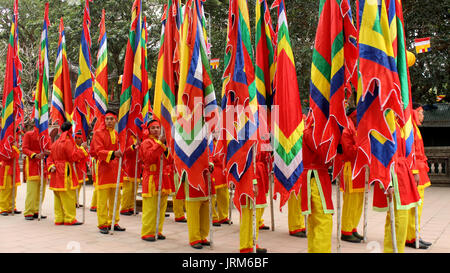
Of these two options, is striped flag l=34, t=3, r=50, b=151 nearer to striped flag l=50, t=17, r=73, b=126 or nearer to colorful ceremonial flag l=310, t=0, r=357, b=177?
striped flag l=50, t=17, r=73, b=126

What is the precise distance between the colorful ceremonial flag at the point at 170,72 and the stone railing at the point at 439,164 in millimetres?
9790

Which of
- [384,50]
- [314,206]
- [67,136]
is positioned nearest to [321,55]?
[384,50]

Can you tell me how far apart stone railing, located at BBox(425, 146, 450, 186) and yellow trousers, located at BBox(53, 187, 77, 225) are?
10.7m

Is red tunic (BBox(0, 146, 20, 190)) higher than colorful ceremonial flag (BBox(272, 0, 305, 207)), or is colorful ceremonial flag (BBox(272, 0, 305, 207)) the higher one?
colorful ceremonial flag (BBox(272, 0, 305, 207))

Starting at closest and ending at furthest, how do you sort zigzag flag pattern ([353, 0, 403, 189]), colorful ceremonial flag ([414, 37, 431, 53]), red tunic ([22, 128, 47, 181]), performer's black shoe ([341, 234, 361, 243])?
zigzag flag pattern ([353, 0, 403, 189]) < performer's black shoe ([341, 234, 361, 243]) < red tunic ([22, 128, 47, 181]) < colorful ceremonial flag ([414, 37, 431, 53])

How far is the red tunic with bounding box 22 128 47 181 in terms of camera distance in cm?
766

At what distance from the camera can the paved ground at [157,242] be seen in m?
5.02

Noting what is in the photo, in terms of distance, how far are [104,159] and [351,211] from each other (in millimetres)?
3796

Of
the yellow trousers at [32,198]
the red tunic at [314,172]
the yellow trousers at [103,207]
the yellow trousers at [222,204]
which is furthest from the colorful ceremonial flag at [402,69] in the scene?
the yellow trousers at [32,198]

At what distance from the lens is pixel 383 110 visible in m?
3.53

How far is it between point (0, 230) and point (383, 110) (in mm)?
6125

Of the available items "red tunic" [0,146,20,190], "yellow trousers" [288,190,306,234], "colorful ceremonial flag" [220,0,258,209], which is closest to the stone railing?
"yellow trousers" [288,190,306,234]

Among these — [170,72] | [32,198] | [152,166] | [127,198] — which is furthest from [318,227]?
[32,198]

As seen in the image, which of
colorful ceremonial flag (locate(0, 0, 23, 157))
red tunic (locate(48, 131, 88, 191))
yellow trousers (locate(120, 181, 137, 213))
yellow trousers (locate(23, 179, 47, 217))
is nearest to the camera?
red tunic (locate(48, 131, 88, 191))
